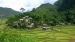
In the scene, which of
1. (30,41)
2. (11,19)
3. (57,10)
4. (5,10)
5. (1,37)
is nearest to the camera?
(1,37)

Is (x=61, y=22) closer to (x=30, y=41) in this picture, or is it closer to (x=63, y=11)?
(x=63, y=11)

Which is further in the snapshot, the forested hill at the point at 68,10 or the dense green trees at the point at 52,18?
the forested hill at the point at 68,10

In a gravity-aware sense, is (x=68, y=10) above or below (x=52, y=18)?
above

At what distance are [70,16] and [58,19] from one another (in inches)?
201

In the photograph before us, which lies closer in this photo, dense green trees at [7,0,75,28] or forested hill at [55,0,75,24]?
dense green trees at [7,0,75,28]

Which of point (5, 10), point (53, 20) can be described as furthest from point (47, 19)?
point (5, 10)

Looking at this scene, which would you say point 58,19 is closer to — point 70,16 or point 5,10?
point 70,16

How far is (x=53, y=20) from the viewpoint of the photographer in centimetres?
8681

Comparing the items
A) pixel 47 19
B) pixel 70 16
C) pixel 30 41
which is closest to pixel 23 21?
pixel 47 19

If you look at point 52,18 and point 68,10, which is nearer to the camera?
point 52,18

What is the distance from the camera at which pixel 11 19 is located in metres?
84.6

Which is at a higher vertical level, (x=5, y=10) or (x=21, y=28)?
(x=5, y=10)

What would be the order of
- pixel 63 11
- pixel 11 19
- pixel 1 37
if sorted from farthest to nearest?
pixel 63 11
pixel 11 19
pixel 1 37

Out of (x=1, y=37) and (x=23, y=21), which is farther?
(x=23, y=21)
